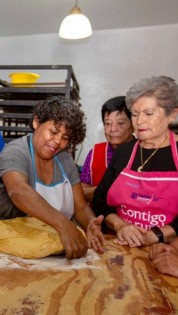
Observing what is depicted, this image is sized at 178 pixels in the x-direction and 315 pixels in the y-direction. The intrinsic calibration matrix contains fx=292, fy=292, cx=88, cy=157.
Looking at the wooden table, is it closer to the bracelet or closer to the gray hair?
the bracelet

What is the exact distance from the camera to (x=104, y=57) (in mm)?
5078

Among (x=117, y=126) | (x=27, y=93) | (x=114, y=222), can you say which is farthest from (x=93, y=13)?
(x=114, y=222)

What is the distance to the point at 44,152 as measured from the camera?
1536mm

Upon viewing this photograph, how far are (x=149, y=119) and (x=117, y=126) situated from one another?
70cm

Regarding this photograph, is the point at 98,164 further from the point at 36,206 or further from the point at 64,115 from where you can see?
the point at 36,206

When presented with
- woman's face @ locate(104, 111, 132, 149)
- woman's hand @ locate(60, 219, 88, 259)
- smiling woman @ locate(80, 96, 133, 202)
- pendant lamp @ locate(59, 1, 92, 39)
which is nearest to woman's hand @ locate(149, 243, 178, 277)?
woman's hand @ locate(60, 219, 88, 259)

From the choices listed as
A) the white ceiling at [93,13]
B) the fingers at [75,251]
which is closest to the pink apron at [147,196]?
the fingers at [75,251]

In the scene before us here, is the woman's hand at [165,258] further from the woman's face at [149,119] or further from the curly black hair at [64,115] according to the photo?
the curly black hair at [64,115]

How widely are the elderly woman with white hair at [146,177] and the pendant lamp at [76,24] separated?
1874 mm

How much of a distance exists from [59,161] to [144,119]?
546mm

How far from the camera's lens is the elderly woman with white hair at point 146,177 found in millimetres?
1421

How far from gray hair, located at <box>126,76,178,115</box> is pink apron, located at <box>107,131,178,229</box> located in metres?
0.26

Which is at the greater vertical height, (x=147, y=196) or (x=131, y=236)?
(x=147, y=196)

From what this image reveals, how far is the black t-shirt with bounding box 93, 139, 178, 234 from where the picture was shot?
1530 millimetres
